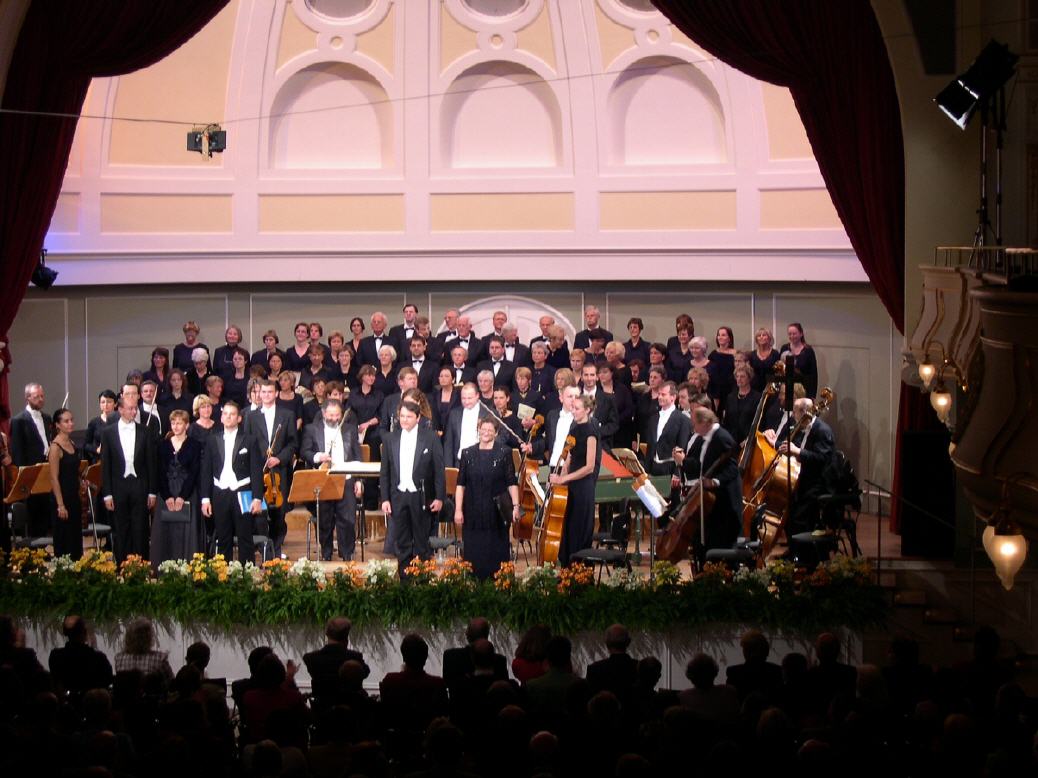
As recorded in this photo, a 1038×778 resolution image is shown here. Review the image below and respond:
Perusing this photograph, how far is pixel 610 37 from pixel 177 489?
6.68 metres

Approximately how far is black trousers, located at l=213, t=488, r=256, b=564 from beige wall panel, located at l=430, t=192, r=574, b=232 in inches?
202

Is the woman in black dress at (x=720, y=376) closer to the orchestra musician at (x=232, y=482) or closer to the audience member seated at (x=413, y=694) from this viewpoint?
the orchestra musician at (x=232, y=482)

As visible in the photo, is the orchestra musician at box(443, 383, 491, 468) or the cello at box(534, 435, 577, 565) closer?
the cello at box(534, 435, 577, 565)

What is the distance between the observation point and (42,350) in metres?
16.2

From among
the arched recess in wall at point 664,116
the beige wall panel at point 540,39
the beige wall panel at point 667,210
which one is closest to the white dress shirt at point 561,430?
the beige wall panel at point 667,210

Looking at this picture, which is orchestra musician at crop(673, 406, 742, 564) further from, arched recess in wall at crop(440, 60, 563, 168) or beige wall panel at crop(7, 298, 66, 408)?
beige wall panel at crop(7, 298, 66, 408)

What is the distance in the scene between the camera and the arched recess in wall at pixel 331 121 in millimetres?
16156

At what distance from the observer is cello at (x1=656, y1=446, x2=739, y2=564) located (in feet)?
35.6

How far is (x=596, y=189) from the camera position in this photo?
1588 centimetres

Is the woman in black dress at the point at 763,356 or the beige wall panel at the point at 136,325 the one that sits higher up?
the beige wall panel at the point at 136,325

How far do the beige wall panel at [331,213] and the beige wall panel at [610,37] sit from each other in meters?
2.52

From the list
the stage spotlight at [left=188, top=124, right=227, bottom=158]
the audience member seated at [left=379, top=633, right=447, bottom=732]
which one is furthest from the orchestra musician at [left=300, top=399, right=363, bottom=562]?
the audience member seated at [left=379, top=633, right=447, bottom=732]

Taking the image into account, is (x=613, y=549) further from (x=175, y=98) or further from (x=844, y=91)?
(x=175, y=98)

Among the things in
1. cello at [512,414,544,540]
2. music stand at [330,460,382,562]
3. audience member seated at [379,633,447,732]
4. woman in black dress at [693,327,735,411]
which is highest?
woman in black dress at [693,327,735,411]
